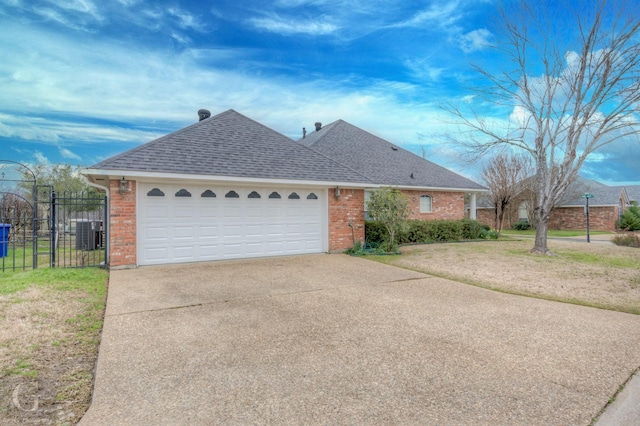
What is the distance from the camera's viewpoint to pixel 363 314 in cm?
509

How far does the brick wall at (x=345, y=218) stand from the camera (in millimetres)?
11609

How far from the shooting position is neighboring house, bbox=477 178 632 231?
27031mm

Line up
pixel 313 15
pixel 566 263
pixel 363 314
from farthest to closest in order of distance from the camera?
pixel 313 15, pixel 566 263, pixel 363 314

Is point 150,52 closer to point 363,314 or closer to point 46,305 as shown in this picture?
point 46,305

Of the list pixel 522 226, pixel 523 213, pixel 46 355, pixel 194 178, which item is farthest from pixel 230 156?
pixel 523 213

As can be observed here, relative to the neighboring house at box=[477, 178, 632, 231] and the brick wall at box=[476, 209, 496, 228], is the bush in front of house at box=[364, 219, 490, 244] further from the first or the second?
the brick wall at box=[476, 209, 496, 228]

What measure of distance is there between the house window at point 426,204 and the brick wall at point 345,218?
7665 millimetres

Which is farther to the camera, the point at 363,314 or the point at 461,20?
the point at 461,20

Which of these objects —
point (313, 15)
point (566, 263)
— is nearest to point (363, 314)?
point (566, 263)

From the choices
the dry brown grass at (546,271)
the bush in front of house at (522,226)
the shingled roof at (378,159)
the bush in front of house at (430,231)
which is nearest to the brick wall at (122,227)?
the dry brown grass at (546,271)

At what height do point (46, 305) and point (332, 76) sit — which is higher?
point (332, 76)

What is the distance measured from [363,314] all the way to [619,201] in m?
32.6

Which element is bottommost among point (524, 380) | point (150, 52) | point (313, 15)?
point (524, 380)

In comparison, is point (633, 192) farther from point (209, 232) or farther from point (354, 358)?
point (354, 358)
